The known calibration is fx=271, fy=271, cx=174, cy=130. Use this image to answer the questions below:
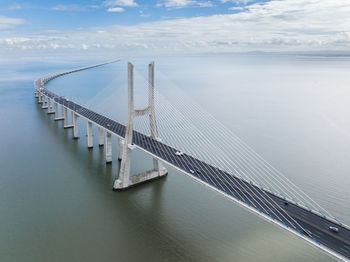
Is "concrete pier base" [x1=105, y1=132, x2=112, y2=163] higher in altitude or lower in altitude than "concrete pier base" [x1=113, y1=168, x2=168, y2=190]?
higher

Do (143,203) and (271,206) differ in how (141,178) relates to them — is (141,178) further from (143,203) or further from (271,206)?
(271,206)

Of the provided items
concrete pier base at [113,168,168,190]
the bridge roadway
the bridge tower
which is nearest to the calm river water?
concrete pier base at [113,168,168,190]

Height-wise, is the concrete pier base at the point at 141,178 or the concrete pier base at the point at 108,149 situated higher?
the concrete pier base at the point at 108,149

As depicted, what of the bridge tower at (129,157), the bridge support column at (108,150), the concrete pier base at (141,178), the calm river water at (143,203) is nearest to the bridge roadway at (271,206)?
the bridge tower at (129,157)

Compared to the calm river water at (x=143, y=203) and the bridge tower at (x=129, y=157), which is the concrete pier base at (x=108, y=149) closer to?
the calm river water at (x=143, y=203)

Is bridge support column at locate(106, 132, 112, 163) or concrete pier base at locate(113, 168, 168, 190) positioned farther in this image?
bridge support column at locate(106, 132, 112, 163)

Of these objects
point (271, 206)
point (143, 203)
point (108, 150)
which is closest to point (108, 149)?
point (108, 150)

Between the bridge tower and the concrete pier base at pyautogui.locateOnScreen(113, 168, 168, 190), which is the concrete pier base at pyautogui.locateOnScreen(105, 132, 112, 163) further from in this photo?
the concrete pier base at pyautogui.locateOnScreen(113, 168, 168, 190)

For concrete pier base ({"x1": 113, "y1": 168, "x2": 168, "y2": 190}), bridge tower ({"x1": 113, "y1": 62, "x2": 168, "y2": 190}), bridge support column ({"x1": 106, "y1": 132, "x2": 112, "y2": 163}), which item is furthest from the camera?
bridge support column ({"x1": 106, "y1": 132, "x2": 112, "y2": 163})

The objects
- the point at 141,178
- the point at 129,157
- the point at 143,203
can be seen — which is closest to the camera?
the point at 143,203
